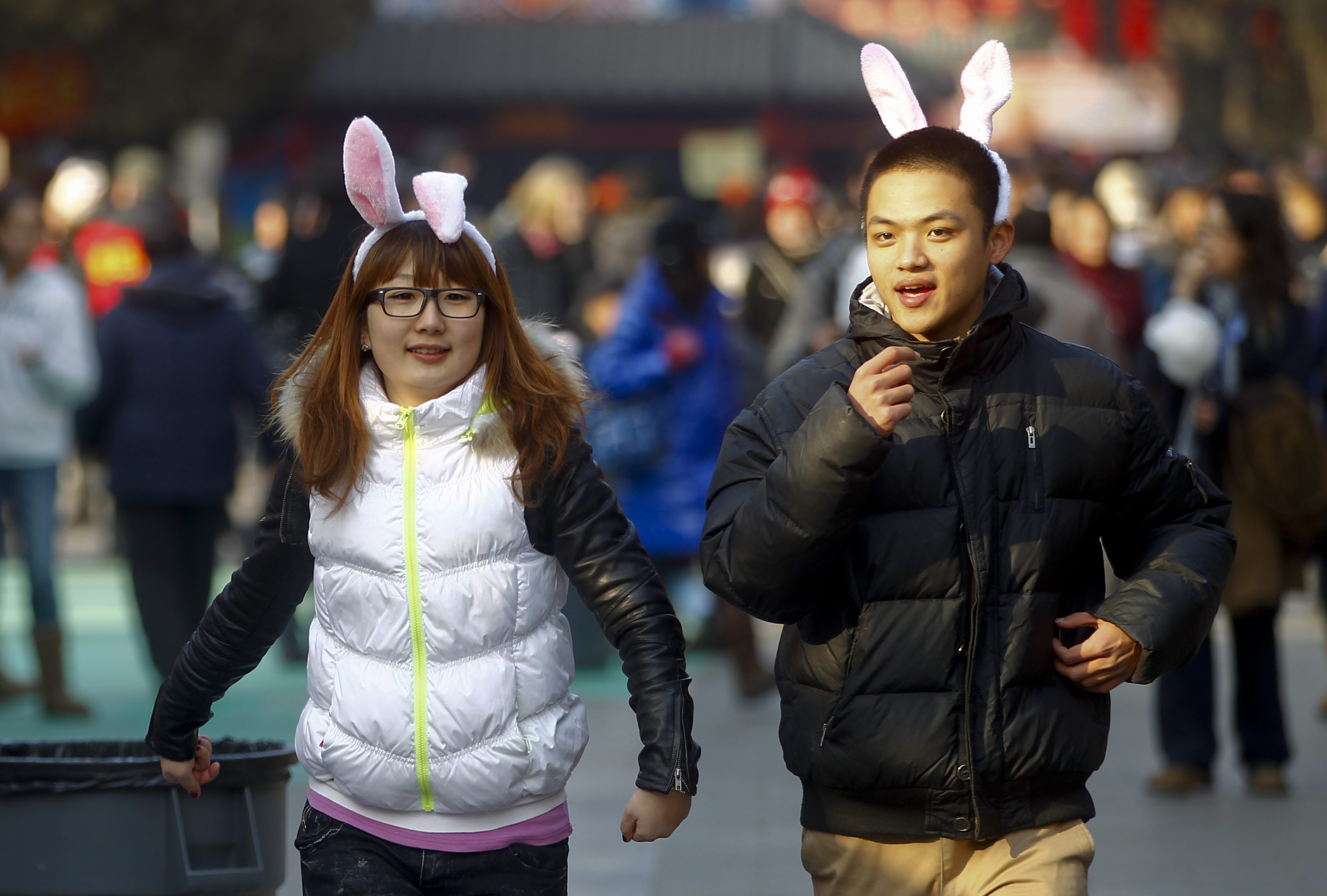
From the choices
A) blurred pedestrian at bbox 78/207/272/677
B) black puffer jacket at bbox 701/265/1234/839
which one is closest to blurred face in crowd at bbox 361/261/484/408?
black puffer jacket at bbox 701/265/1234/839

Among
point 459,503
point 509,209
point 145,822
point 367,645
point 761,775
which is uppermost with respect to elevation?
point 509,209

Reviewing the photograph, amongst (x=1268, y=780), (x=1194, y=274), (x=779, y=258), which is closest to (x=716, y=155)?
(x=779, y=258)

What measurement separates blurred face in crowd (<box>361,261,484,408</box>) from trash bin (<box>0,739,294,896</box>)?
85 centimetres

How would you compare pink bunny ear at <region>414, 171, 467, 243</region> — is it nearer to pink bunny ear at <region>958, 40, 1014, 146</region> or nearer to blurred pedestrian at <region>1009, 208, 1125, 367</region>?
pink bunny ear at <region>958, 40, 1014, 146</region>

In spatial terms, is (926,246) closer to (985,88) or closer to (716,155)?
(985,88)

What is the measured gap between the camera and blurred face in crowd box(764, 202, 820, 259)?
10.6m

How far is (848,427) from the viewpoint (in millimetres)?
3107

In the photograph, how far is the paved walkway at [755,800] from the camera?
228 inches

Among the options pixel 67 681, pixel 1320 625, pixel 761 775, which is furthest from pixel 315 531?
pixel 1320 625

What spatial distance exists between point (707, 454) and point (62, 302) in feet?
9.13

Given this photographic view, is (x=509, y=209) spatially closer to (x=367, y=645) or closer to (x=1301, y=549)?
(x=1301, y=549)

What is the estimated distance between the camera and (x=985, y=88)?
3562mm

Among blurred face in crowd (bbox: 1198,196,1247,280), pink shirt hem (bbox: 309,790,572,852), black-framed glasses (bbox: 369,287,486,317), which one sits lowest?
pink shirt hem (bbox: 309,790,572,852)

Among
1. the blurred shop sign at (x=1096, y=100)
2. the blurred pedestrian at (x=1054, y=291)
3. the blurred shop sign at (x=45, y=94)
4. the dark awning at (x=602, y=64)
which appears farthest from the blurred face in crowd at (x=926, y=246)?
the blurred shop sign at (x=1096, y=100)
